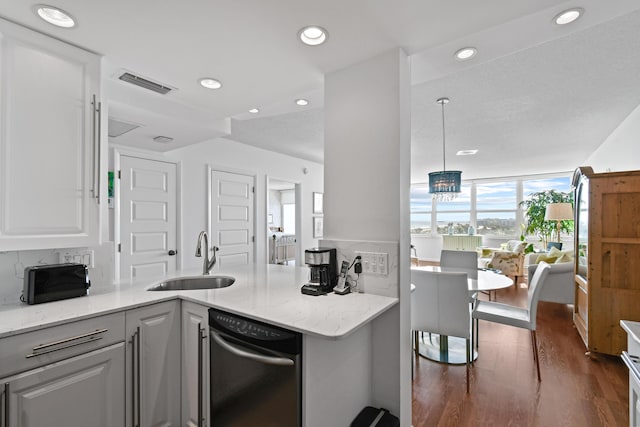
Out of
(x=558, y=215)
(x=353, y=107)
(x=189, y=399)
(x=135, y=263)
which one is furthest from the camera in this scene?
(x=558, y=215)

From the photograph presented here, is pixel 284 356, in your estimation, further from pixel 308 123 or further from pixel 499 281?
pixel 308 123

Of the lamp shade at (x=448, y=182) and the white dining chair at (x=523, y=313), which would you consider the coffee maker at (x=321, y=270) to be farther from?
the lamp shade at (x=448, y=182)

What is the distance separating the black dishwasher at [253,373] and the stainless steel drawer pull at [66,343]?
51cm

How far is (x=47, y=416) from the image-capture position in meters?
1.27

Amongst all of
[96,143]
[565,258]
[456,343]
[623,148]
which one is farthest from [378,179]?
[565,258]

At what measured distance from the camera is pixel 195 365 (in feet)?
5.27

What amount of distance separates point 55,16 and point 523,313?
12.2 ft

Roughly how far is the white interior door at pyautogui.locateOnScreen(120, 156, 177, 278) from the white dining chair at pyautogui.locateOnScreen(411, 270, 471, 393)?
112 inches

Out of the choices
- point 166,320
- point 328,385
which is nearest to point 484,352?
point 328,385

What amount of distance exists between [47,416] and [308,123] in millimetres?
3347

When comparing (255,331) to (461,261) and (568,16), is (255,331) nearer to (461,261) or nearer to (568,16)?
(568,16)

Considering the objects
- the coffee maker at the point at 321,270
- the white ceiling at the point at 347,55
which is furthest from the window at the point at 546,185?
the coffee maker at the point at 321,270

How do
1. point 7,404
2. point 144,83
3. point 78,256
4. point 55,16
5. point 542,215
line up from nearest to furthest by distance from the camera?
point 7,404 → point 55,16 → point 78,256 → point 144,83 → point 542,215

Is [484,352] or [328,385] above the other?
[328,385]
